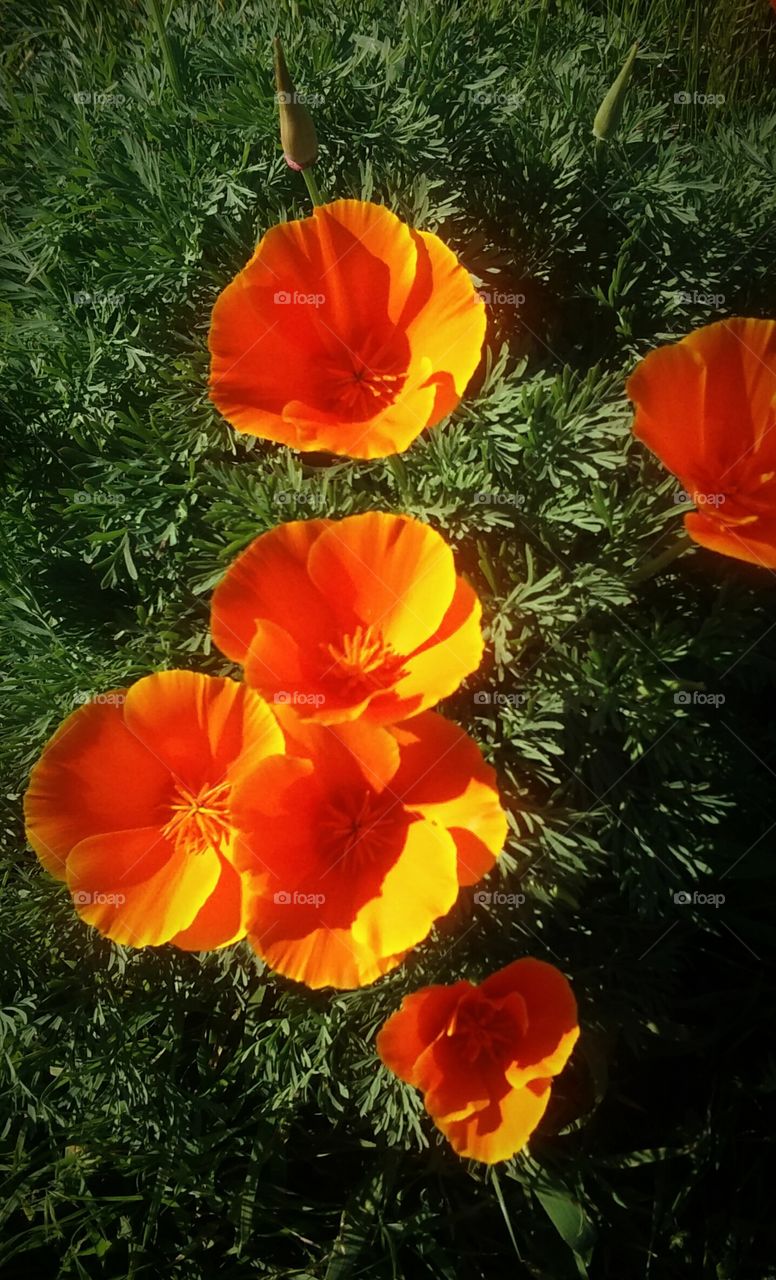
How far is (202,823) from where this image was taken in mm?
1253

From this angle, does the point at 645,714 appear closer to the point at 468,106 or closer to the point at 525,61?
the point at 468,106

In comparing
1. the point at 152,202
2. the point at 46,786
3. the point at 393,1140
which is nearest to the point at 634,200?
the point at 152,202

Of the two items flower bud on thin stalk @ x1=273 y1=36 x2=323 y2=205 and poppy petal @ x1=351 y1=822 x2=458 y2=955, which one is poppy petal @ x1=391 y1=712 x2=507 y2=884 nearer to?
poppy petal @ x1=351 y1=822 x2=458 y2=955

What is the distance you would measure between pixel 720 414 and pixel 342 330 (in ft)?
1.61

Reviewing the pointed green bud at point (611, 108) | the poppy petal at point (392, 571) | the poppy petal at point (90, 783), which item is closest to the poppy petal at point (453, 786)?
the poppy petal at point (392, 571)

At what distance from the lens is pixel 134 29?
2.09 metres

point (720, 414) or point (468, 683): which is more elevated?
point (720, 414)

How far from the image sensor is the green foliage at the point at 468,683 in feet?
4.93

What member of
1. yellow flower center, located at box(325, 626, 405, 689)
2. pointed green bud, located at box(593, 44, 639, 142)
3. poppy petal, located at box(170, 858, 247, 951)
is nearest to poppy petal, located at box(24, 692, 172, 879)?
poppy petal, located at box(170, 858, 247, 951)

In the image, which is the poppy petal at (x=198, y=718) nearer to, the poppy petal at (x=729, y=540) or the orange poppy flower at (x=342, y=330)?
the orange poppy flower at (x=342, y=330)

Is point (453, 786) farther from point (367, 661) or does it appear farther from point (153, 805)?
point (153, 805)

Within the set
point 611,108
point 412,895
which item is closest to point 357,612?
point 412,895

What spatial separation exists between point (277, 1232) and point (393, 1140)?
0.93ft

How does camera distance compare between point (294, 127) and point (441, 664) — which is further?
point (294, 127)
